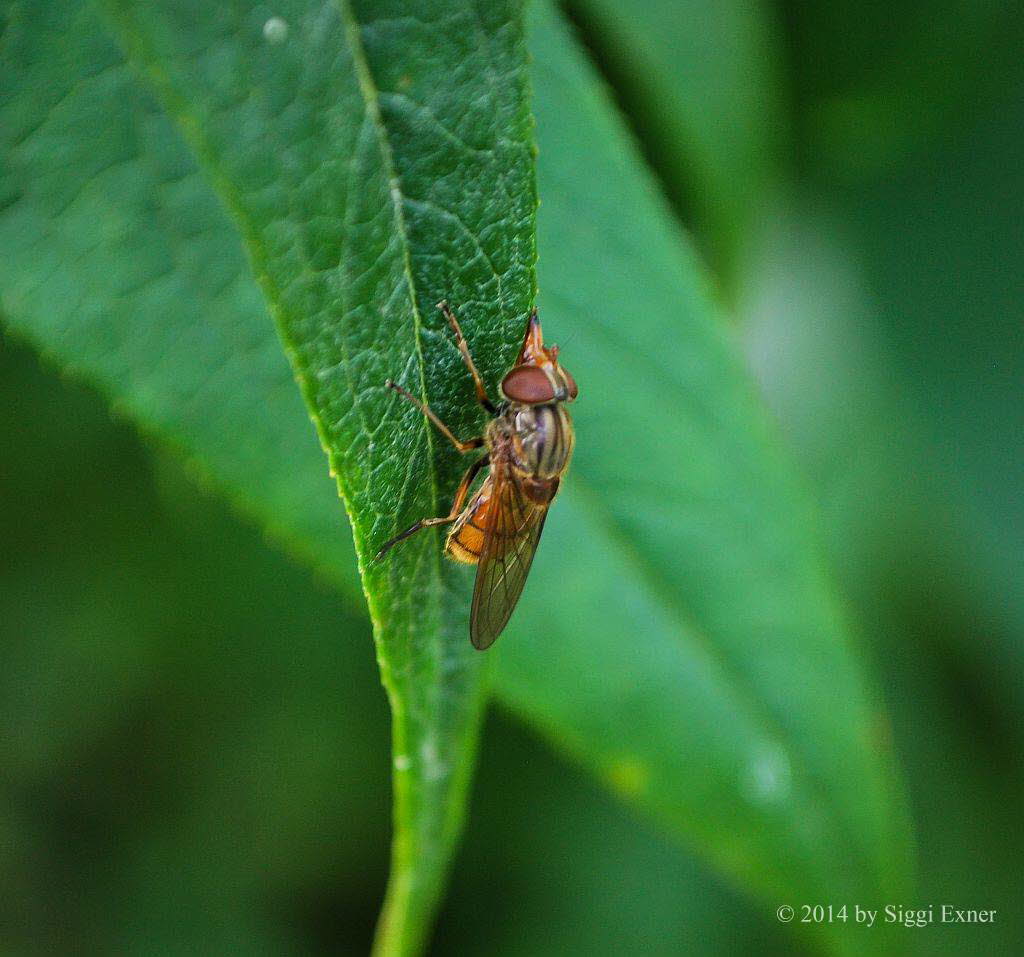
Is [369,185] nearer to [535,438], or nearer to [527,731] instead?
[535,438]

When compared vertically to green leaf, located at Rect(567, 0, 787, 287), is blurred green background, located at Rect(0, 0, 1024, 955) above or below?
below

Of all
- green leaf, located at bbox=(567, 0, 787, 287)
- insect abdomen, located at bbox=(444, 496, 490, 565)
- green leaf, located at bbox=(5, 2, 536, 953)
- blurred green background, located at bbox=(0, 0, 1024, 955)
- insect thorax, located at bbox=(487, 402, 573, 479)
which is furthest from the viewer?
blurred green background, located at bbox=(0, 0, 1024, 955)

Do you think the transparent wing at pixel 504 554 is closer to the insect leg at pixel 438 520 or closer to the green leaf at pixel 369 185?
the insect leg at pixel 438 520

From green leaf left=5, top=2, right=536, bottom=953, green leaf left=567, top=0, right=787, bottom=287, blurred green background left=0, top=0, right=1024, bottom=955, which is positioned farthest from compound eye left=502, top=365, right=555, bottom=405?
blurred green background left=0, top=0, right=1024, bottom=955

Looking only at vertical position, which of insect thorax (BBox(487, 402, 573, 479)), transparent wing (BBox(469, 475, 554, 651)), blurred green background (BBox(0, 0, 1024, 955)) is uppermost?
insect thorax (BBox(487, 402, 573, 479))

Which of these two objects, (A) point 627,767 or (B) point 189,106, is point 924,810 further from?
(B) point 189,106

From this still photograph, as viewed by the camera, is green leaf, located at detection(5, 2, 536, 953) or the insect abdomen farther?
the insect abdomen

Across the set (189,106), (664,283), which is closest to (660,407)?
(664,283)

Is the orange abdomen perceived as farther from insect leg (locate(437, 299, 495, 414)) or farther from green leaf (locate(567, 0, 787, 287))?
green leaf (locate(567, 0, 787, 287))
